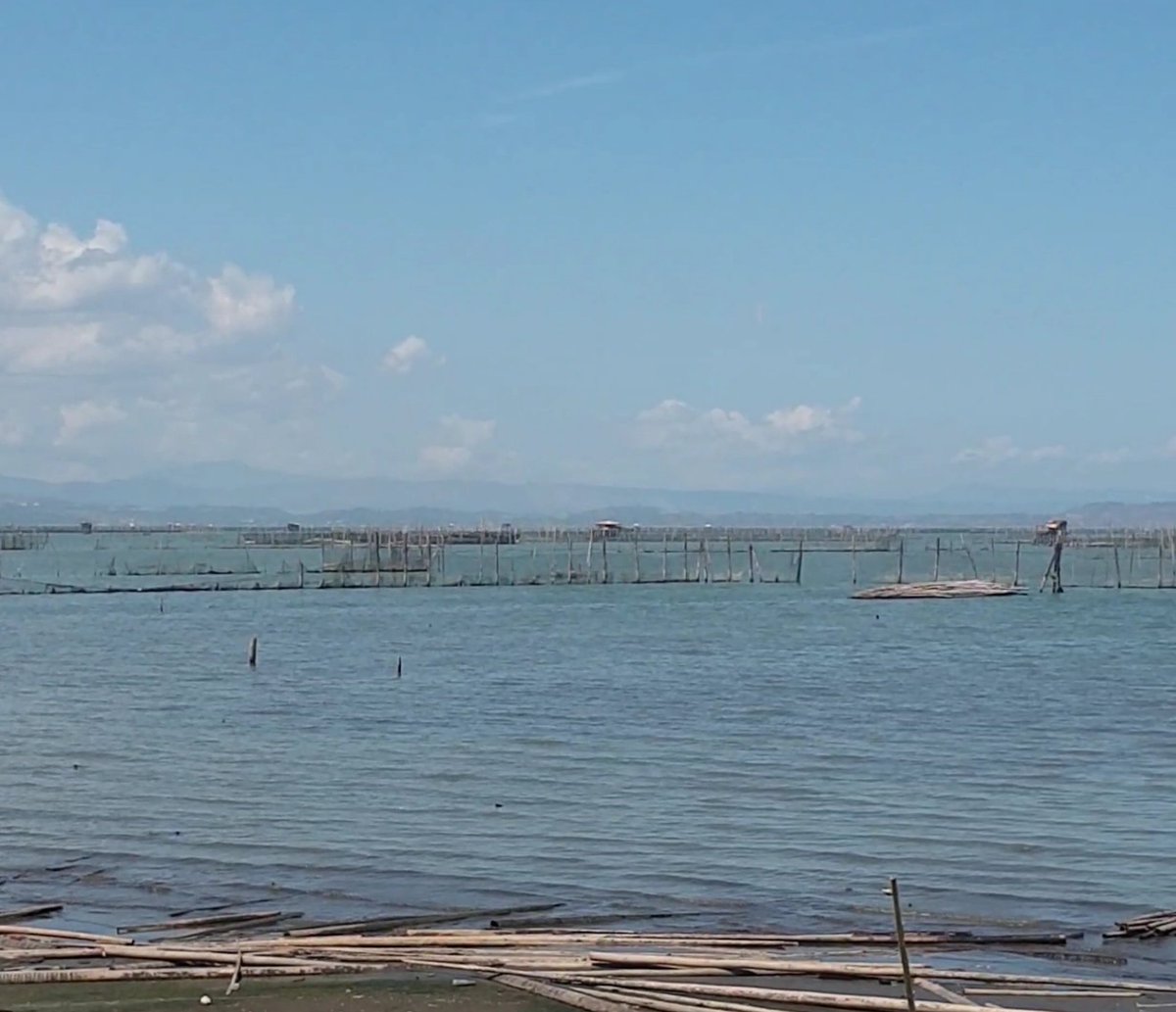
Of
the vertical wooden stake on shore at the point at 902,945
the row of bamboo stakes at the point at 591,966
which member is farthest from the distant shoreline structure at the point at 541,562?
the vertical wooden stake on shore at the point at 902,945

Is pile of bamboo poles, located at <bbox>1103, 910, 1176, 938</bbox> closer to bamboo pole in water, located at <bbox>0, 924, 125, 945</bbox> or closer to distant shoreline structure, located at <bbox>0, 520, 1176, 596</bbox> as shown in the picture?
bamboo pole in water, located at <bbox>0, 924, 125, 945</bbox>

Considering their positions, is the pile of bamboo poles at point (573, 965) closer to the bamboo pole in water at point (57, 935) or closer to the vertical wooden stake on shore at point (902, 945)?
the bamboo pole in water at point (57, 935)

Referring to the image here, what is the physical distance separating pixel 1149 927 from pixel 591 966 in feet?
16.1

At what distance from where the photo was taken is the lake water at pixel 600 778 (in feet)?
51.5

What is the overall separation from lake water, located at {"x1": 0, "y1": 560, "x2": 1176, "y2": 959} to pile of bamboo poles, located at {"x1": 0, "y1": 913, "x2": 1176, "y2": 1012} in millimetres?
2730

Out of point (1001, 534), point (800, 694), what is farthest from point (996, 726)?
point (1001, 534)

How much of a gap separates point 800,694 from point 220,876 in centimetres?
1906

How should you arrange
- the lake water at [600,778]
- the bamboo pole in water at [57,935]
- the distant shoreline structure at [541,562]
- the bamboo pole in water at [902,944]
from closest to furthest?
the bamboo pole in water at [902,944]
the bamboo pole in water at [57,935]
the lake water at [600,778]
the distant shoreline structure at [541,562]

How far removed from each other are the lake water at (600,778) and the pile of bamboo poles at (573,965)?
273cm

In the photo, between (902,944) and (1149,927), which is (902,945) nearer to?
(902,944)

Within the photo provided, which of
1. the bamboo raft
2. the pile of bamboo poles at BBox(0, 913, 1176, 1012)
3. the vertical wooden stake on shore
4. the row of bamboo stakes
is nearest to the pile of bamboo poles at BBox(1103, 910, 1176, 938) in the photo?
the row of bamboo stakes

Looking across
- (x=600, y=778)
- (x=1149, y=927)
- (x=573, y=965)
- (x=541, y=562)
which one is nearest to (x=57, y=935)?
(x=573, y=965)

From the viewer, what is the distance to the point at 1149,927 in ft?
42.3

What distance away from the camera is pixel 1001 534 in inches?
7726
